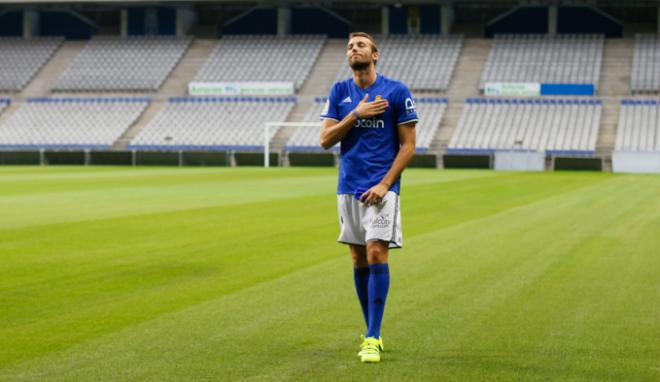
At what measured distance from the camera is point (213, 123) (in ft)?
197

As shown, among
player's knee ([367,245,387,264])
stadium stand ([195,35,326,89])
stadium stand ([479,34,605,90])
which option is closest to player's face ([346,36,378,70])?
player's knee ([367,245,387,264])

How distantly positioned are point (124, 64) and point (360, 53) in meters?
61.4

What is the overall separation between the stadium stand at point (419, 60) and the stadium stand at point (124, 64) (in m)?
11.8

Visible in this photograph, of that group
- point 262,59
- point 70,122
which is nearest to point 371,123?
point 70,122

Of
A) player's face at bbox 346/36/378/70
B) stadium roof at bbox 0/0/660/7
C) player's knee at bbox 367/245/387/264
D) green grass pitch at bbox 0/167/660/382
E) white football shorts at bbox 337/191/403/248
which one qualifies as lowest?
green grass pitch at bbox 0/167/660/382

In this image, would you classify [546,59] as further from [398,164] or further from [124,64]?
[398,164]

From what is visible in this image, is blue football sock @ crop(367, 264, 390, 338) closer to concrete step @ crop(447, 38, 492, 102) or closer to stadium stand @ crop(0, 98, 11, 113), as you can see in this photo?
concrete step @ crop(447, 38, 492, 102)

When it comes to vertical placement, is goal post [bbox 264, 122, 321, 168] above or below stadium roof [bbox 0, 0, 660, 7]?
below

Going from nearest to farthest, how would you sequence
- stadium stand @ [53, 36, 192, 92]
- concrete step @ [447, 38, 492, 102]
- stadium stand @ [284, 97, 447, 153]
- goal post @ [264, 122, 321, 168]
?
goal post @ [264, 122, 321, 168]
stadium stand @ [284, 97, 447, 153]
concrete step @ [447, 38, 492, 102]
stadium stand @ [53, 36, 192, 92]

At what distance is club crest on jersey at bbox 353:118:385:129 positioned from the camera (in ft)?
23.8

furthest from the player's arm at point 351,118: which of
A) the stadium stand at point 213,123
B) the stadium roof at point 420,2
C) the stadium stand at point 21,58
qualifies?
the stadium stand at point 21,58

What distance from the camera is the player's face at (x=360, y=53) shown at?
710 centimetres

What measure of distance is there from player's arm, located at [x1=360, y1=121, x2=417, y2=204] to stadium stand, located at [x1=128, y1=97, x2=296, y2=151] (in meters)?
49.5

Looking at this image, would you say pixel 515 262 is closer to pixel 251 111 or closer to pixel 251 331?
pixel 251 331
